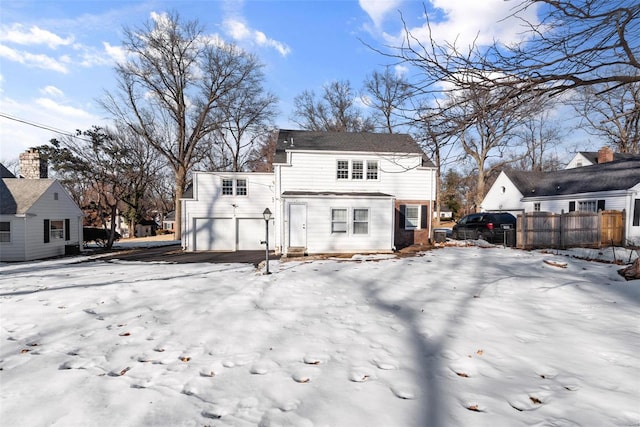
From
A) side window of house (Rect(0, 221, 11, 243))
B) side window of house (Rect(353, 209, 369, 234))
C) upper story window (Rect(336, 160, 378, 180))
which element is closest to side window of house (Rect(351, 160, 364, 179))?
upper story window (Rect(336, 160, 378, 180))

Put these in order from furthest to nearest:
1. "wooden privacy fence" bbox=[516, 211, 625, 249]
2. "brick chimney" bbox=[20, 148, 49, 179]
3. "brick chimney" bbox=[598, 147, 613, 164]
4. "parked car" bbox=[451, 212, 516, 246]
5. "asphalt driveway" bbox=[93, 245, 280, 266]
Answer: "brick chimney" bbox=[598, 147, 613, 164]
"brick chimney" bbox=[20, 148, 49, 179]
"parked car" bbox=[451, 212, 516, 246]
"wooden privacy fence" bbox=[516, 211, 625, 249]
"asphalt driveway" bbox=[93, 245, 280, 266]

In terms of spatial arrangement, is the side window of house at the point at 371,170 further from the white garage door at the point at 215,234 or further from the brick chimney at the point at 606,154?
the brick chimney at the point at 606,154

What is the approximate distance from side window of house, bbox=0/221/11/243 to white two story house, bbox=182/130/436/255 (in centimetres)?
799

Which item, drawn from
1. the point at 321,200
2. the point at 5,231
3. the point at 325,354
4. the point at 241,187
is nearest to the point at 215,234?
the point at 241,187

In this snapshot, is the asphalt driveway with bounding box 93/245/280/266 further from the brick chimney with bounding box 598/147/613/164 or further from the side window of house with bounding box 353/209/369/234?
the brick chimney with bounding box 598/147/613/164

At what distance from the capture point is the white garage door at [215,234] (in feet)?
57.4

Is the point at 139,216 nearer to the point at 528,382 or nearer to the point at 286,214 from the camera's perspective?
the point at 286,214

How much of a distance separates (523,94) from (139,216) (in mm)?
38452

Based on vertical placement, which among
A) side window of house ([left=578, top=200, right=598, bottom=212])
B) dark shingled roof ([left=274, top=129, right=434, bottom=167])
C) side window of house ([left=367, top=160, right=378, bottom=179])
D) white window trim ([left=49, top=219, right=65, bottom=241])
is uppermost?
dark shingled roof ([left=274, top=129, right=434, bottom=167])

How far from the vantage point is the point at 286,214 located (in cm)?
1365

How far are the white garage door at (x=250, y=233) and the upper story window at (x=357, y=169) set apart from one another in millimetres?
5933

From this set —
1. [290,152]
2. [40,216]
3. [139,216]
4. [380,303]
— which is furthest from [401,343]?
→ [139,216]

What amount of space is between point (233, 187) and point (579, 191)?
22127 mm

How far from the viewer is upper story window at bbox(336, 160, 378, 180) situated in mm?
15508
